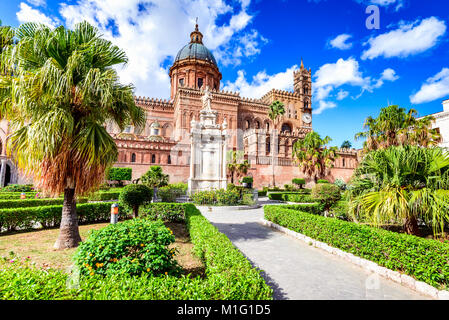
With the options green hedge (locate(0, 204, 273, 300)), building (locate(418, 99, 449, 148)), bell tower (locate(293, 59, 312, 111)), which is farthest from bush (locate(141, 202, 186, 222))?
bell tower (locate(293, 59, 312, 111))

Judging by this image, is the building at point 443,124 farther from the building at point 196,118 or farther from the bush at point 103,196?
the bush at point 103,196

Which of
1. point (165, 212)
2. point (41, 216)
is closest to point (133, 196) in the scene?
point (165, 212)

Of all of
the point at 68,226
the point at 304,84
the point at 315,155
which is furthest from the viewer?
the point at 304,84

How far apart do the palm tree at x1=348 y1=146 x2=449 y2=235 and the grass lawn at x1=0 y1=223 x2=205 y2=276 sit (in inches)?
194

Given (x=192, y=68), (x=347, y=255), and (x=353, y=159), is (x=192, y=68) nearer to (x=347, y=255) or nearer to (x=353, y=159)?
(x=353, y=159)

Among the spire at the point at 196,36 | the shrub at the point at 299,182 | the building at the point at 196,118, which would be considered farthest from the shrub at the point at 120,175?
the spire at the point at 196,36

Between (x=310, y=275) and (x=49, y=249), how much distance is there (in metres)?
7.57

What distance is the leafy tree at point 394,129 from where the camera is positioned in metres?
18.6

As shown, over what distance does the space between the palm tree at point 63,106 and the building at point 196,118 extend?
31760 millimetres

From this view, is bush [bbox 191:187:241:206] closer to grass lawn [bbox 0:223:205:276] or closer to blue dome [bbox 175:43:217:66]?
grass lawn [bbox 0:223:205:276]

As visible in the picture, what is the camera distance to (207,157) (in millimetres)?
19969

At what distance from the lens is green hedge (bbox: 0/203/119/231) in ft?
29.2

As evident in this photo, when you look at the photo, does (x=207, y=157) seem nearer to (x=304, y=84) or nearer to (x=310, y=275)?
(x=310, y=275)
